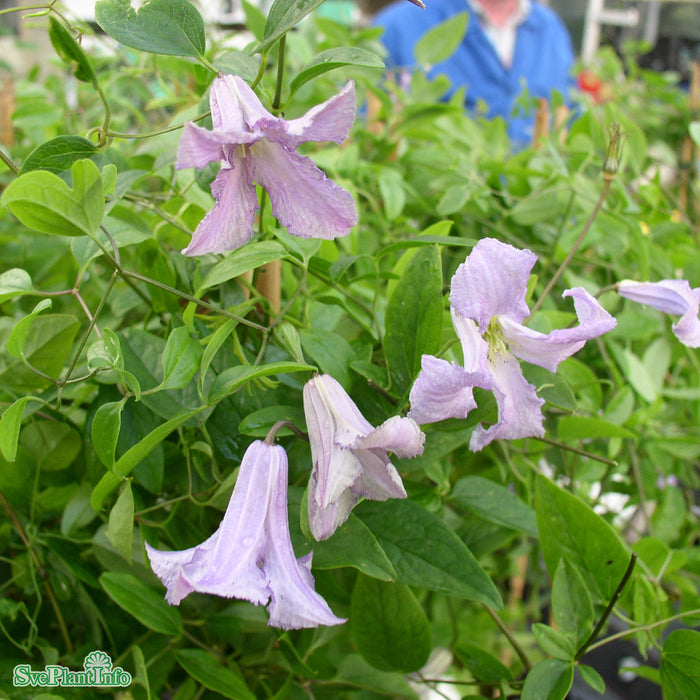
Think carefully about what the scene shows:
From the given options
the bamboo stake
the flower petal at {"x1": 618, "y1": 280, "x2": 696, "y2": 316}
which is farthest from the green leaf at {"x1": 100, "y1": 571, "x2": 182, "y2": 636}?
the bamboo stake

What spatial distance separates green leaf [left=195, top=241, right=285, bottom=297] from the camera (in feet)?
1.03

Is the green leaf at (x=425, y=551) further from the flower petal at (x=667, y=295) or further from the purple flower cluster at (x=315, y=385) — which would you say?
the flower petal at (x=667, y=295)

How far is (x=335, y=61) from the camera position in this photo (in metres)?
0.30

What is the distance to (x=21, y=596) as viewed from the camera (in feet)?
1.48

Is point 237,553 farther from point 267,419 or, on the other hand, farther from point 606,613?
point 606,613

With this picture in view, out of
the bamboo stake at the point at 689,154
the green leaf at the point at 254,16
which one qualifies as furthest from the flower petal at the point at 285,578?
the bamboo stake at the point at 689,154

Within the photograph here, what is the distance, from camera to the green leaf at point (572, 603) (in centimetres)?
38

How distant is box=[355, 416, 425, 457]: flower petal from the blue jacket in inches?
64.5

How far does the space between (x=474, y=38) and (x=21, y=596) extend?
191cm

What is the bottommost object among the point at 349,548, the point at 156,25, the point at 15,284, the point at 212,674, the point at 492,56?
the point at 492,56

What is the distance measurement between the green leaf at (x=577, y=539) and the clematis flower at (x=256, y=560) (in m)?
0.16

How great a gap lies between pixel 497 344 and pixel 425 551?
0.36 ft

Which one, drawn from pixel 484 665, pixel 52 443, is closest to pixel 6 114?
pixel 52 443

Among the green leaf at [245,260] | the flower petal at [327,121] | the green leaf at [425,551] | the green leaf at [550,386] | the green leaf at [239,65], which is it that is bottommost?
the green leaf at [425,551]
